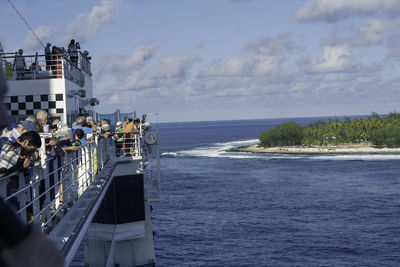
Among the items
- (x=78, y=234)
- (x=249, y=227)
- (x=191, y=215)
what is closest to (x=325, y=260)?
(x=249, y=227)

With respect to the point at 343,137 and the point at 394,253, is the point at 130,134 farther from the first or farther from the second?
the point at 343,137

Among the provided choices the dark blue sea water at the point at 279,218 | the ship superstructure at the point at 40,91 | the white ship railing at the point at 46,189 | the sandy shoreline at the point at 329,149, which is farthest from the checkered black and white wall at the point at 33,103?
the sandy shoreline at the point at 329,149

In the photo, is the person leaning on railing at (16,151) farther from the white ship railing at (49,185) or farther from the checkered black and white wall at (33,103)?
the checkered black and white wall at (33,103)

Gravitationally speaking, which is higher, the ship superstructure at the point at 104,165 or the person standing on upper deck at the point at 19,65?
the person standing on upper deck at the point at 19,65

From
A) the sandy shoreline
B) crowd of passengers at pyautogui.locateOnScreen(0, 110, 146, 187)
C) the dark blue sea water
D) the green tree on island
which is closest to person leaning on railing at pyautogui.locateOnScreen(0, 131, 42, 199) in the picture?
crowd of passengers at pyautogui.locateOnScreen(0, 110, 146, 187)

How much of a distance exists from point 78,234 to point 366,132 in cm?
13885

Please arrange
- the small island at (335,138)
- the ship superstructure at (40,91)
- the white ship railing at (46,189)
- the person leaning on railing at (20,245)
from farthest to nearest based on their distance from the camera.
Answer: the small island at (335,138) < the ship superstructure at (40,91) < the white ship railing at (46,189) < the person leaning on railing at (20,245)

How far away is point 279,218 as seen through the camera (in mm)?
45531

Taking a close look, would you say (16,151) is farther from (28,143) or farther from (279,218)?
(279,218)

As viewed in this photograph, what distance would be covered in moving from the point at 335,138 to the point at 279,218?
98.0 metres

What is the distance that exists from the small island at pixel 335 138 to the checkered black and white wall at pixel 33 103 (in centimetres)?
10984

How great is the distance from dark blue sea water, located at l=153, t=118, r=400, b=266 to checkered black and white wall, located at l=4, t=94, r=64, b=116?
705 inches

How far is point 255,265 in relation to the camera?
3212 centimetres

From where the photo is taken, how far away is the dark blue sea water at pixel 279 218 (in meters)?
33.8
